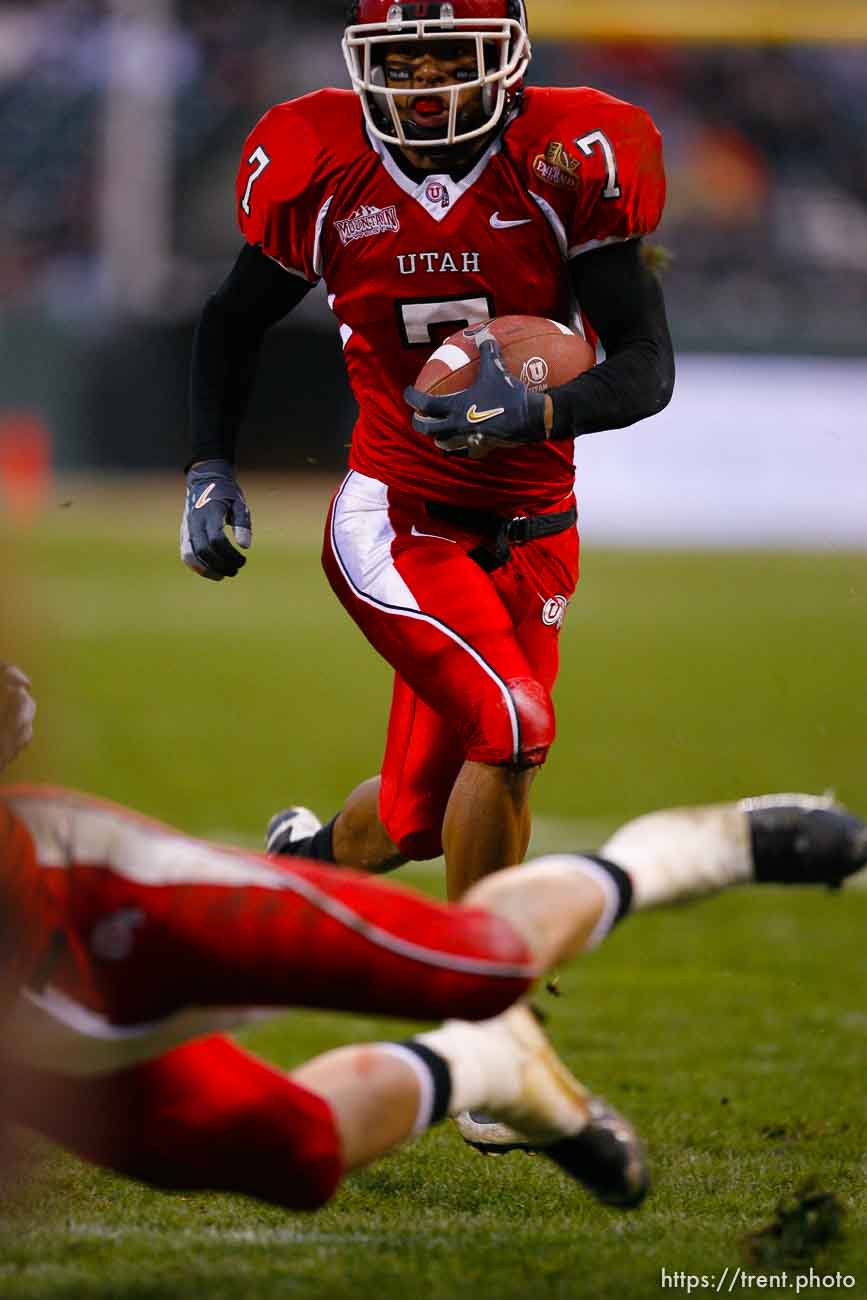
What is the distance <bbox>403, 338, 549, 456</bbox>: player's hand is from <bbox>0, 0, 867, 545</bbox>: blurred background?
10055 millimetres

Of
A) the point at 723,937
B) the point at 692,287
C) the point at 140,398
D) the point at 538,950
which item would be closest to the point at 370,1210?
the point at 538,950

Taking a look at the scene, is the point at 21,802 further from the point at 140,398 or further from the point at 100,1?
the point at 100,1

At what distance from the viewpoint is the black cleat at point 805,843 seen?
90.4 inches

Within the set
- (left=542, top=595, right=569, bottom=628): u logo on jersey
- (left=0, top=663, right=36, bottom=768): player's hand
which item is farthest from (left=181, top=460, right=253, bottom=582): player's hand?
(left=0, top=663, right=36, bottom=768): player's hand

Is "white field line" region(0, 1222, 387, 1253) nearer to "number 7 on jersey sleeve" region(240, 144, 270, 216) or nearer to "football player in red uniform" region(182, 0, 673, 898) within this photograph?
"football player in red uniform" region(182, 0, 673, 898)

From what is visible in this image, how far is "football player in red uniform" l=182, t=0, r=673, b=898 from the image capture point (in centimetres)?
297

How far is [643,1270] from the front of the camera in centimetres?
242

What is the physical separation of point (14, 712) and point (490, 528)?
125 centimetres

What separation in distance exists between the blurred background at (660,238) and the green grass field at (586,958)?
2173 mm

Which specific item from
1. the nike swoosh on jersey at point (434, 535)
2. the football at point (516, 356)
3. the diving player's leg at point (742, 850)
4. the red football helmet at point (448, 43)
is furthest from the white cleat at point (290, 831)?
the diving player's leg at point (742, 850)

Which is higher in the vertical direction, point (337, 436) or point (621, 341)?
point (621, 341)

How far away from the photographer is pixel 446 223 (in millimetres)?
3076

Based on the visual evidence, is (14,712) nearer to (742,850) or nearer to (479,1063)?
(479,1063)

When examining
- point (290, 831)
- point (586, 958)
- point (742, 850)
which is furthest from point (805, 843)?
point (586, 958)
